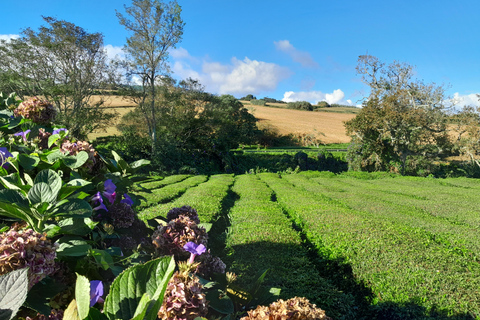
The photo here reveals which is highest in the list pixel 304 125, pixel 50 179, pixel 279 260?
pixel 304 125

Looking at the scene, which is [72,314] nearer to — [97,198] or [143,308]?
[143,308]

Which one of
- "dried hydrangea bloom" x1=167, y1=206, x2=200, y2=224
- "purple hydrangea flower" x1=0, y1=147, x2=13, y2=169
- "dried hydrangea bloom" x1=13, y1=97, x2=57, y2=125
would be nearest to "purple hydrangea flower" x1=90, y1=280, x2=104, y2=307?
"purple hydrangea flower" x1=0, y1=147, x2=13, y2=169

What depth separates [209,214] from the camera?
5.73 m

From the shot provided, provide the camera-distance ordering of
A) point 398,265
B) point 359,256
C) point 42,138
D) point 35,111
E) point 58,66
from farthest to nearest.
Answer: point 58,66 → point 359,256 → point 398,265 → point 35,111 → point 42,138

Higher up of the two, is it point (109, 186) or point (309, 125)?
point (309, 125)

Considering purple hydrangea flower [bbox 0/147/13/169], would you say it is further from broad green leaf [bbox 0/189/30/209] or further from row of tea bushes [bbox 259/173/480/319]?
row of tea bushes [bbox 259/173/480/319]

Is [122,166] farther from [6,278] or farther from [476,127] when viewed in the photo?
[476,127]

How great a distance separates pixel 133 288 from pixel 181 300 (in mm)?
168

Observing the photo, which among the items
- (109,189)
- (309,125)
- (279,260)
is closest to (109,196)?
(109,189)

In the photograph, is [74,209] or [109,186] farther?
[109,186]

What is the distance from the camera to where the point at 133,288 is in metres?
0.66

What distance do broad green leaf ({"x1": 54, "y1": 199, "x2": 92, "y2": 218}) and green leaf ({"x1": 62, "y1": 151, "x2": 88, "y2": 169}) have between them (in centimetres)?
22

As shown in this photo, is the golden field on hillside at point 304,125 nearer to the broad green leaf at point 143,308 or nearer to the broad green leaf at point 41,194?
the broad green leaf at point 41,194

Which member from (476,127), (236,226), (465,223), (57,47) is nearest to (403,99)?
(476,127)
